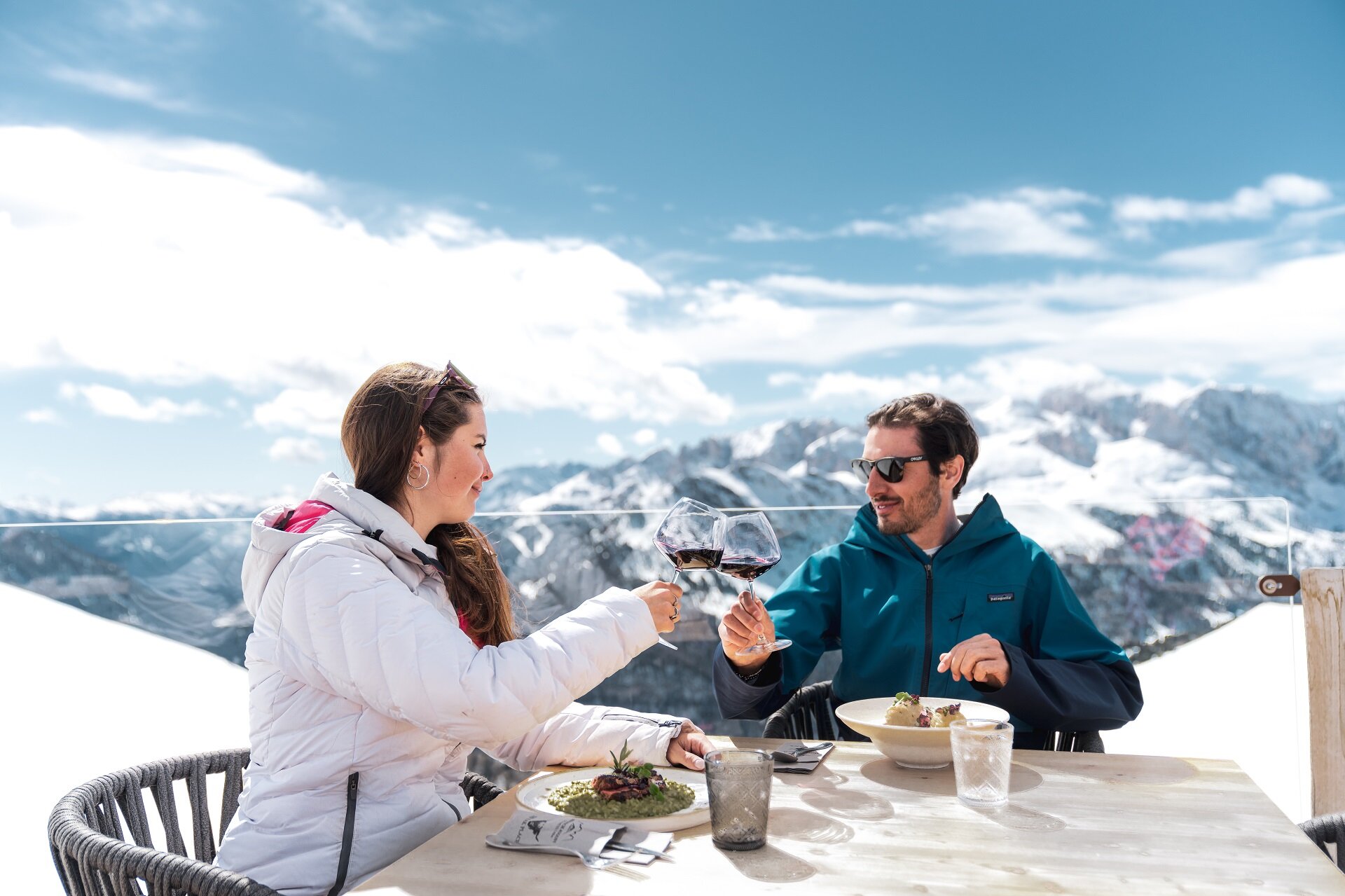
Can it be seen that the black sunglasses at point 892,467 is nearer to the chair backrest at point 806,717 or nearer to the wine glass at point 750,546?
the chair backrest at point 806,717

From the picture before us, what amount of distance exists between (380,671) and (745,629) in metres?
0.78

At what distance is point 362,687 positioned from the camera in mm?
1301

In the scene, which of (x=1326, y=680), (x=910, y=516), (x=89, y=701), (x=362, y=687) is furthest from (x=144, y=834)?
(x=89, y=701)

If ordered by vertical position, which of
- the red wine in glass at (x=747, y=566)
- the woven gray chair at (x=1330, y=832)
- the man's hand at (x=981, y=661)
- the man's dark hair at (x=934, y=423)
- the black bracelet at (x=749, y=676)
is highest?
the man's dark hair at (x=934, y=423)

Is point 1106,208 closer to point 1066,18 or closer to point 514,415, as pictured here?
point 1066,18

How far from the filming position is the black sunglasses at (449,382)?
1.64 metres

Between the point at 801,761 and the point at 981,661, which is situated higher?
the point at 981,661

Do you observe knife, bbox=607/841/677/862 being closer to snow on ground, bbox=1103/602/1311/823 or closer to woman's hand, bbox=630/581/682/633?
woman's hand, bbox=630/581/682/633

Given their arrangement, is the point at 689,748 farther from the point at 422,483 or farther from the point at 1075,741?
the point at 1075,741

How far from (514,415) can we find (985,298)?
25.4 m

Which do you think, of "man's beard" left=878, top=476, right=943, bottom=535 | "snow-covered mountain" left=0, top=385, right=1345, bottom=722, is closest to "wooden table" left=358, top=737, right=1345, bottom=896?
"man's beard" left=878, top=476, right=943, bottom=535

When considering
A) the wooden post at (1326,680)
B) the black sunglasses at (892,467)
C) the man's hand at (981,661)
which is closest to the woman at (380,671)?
the man's hand at (981,661)

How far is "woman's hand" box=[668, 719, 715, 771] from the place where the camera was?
1.63 m

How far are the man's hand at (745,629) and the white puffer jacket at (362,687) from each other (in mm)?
311
